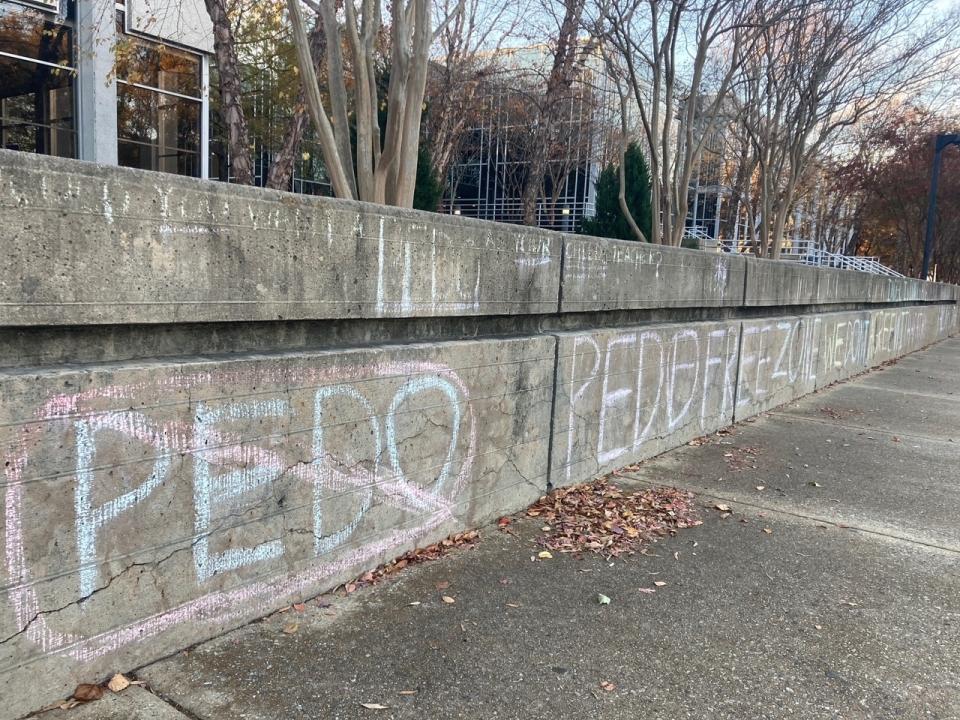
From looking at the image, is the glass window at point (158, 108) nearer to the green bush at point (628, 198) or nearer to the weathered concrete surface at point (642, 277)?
the green bush at point (628, 198)

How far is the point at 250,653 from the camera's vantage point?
2.63 metres

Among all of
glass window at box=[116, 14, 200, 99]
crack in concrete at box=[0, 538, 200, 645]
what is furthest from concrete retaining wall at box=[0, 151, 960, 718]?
glass window at box=[116, 14, 200, 99]

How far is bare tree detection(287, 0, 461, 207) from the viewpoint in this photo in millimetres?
5207

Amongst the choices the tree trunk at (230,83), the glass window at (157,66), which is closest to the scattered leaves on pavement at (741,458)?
the tree trunk at (230,83)

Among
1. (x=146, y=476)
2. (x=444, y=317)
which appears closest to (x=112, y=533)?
(x=146, y=476)

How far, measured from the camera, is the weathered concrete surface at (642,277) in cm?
462

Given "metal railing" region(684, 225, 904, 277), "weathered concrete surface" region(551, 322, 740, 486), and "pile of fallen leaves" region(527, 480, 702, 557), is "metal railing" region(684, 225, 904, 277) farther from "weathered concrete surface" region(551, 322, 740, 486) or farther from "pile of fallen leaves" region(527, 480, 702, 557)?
"pile of fallen leaves" region(527, 480, 702, 557)

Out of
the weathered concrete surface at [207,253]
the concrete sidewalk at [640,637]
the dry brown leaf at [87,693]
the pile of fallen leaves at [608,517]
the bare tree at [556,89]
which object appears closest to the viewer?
the weathered concrete surface at [207,253]

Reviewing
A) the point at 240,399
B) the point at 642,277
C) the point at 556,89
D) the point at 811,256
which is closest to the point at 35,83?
the point at 556,89

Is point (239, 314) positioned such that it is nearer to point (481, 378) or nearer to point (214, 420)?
point (214, 420)

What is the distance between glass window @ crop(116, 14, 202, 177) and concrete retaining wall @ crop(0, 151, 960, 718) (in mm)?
12120

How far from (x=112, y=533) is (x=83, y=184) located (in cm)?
112

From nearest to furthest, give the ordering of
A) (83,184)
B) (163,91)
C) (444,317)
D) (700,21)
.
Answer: (83,184) → (444,317) → (700,21) → (163,91)

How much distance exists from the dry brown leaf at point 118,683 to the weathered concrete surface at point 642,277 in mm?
3041
